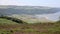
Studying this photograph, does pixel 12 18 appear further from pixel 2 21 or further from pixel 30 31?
pixel 30 31

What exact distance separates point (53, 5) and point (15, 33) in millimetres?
788

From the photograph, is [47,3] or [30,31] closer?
[30,31]

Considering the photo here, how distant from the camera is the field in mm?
2258

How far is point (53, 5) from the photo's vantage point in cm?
246

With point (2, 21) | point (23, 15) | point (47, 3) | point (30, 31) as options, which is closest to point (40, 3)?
point (47, 3)

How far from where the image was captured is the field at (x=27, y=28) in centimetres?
226

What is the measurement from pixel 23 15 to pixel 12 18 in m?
0.19

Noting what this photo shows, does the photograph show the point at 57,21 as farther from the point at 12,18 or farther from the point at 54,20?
the point at 12,18

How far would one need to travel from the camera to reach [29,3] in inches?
96.0

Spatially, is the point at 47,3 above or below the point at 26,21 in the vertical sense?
above

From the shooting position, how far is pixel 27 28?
232cm

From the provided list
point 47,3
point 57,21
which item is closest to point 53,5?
point 47,3

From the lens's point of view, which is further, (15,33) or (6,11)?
(6,11)

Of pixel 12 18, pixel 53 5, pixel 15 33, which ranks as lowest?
pixel 15 33
